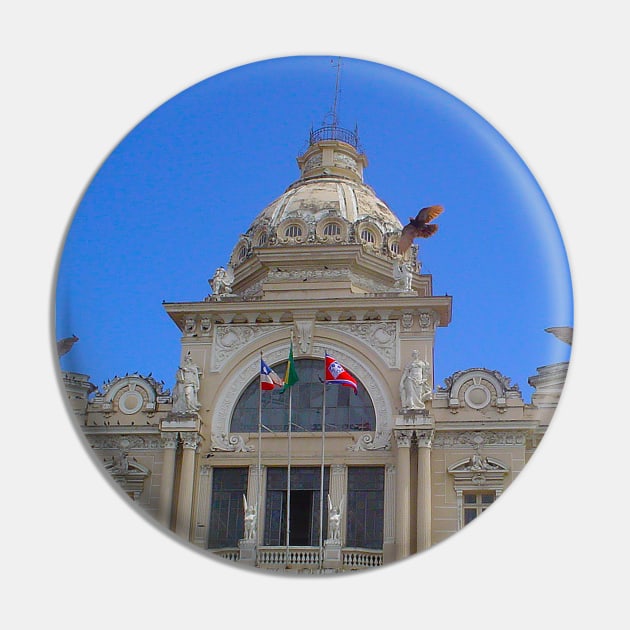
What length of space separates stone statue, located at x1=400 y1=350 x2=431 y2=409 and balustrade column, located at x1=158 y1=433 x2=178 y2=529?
1.58 m

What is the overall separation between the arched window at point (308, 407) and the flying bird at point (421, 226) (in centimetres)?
105

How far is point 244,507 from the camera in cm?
700

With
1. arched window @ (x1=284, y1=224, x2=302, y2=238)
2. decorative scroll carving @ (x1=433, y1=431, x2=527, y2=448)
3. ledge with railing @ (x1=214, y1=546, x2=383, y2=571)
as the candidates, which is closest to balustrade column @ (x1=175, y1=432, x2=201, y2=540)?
ledge with railing @ (x1=214, y1=546, x2=383, y2=571)

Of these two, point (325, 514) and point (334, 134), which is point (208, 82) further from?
point (325, 514)

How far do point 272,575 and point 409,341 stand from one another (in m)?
2.18

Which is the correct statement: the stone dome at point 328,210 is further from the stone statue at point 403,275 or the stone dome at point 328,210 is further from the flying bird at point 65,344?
the flying bird at point 65,344

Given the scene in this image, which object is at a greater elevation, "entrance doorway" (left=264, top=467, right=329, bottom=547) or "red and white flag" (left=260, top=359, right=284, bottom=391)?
"red and white flag" (left=260, top=359, right=284, bottom=391)

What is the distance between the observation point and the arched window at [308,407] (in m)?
7.31

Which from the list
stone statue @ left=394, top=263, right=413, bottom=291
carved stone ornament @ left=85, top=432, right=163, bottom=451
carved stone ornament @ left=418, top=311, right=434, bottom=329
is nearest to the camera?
carved stone ornament @ left=85, top=432, right=163, bottom=451

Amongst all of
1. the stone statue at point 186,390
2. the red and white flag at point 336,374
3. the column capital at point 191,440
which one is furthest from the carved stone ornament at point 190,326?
the red and white flag at point 336,374

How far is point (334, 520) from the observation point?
6.90m

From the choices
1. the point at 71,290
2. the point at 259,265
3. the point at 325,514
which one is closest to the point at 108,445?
the point at 71,290

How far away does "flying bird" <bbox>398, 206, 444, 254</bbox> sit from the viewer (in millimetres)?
6930

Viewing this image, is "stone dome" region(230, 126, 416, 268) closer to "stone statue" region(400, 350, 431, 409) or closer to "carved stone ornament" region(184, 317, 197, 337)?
"carved stone ornament" region(184, 317, 197, 337)
